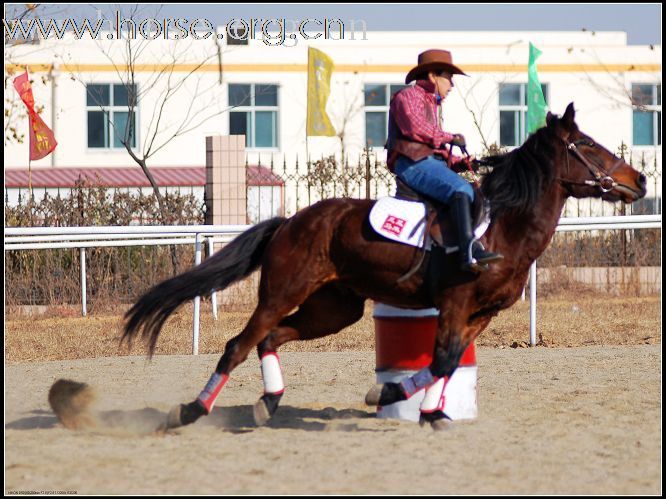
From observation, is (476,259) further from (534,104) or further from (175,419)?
(534,104)

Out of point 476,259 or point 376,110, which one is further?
point 376,110

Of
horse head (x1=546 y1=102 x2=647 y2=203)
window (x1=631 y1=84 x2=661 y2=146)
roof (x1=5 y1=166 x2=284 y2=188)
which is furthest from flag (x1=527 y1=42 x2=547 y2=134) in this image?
horse head (x1=546 y1=102 x2=647 y2=203)

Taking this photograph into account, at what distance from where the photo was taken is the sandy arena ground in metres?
5.58

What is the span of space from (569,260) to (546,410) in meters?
9.65

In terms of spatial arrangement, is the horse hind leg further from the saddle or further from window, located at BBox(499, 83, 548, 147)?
window, located at BBox(499, 83, 548, 147)

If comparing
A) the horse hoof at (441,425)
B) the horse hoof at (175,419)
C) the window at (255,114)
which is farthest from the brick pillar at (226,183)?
the window at (255,114)

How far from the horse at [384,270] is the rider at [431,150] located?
0.77 ft

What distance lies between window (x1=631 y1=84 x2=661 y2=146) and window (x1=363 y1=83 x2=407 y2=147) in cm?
696

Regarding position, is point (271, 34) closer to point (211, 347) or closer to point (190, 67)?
point (190, 67)

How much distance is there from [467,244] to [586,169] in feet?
3.77

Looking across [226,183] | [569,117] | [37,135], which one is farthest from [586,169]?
[37,135]

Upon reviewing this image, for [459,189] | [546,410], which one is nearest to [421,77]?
[459,189]

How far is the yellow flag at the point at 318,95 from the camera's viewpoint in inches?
1086

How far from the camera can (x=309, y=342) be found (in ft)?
42.7
